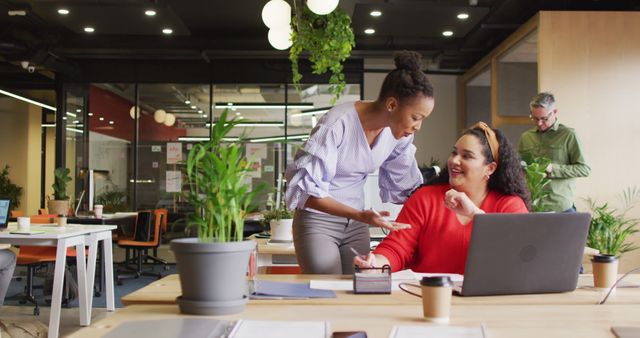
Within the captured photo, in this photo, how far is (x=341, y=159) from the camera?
8.39ft

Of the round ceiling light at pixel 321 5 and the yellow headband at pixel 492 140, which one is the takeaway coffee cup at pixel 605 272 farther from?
the round ceiling light at pixel 321 5

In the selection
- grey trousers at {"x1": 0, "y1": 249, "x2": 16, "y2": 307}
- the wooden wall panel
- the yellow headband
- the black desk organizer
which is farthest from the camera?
the wooden wall panel

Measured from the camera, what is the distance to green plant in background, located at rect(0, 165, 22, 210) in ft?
45.4

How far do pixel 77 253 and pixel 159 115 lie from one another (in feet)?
20.7

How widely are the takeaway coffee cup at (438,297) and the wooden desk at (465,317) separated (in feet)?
0.09

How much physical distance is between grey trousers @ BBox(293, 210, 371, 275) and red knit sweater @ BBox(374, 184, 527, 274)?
22cm

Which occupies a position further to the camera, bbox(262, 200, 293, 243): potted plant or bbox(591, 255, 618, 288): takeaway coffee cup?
bbox(262, 200, 293, 243): potted plant

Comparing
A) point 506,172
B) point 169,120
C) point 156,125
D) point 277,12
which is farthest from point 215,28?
point 506,172

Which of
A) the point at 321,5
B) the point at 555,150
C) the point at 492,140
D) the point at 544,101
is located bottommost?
the point at 492,140

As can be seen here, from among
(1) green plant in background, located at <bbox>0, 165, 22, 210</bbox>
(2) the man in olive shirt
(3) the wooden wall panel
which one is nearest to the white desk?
(2) the man in olive shirt

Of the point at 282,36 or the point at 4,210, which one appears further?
the point at 282,36

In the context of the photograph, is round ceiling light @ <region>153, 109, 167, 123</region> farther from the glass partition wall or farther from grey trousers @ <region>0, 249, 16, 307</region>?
grey trousers @ <region>0, 249, 16, 307</region>

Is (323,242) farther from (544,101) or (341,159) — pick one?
(544,101)

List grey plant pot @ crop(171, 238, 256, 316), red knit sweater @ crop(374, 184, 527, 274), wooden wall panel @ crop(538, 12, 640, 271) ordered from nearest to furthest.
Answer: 1. grey plant pot @ crop(171, 238, 256, 316)
2. red knit sweater @ crop(374, 184, 527, 274)
3. wooden wall panel @ crop(538, 12, 640, 271)
